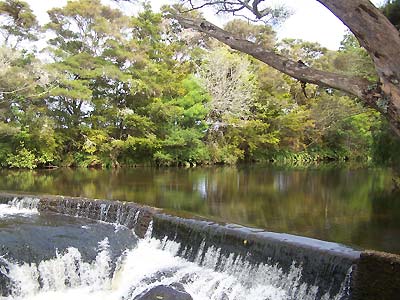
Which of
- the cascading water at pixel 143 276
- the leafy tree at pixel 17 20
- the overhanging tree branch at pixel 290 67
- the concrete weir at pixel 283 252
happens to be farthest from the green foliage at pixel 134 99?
the overhanging tree branch at pixel 290 67

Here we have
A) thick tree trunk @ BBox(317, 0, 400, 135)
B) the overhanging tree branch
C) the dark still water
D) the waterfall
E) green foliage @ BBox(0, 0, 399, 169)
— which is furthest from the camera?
green foliage @ BBox(0, 0, 399, 169)

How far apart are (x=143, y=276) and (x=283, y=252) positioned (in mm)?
1929

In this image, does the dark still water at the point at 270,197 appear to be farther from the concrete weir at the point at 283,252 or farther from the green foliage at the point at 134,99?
the green foliage at the point at 134,99

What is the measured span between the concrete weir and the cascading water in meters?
0.07

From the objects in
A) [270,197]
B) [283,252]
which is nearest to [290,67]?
[283,252]

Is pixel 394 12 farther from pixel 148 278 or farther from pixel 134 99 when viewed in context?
pixel 134 99

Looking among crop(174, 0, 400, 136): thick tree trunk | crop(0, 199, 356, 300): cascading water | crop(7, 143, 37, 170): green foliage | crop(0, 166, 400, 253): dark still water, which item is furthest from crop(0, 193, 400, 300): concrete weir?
crop(7, 143, 37, 170): green foliage

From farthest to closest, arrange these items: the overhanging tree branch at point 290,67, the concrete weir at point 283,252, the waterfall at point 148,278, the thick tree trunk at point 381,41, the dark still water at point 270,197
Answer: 1. the dark still water at point 270,197
2. the waterfall at point 148,278
3. the concrete weir at point 283,252
4. the overhanging tree branch at point 290,67
5. the thick tree trunk at point 381,41

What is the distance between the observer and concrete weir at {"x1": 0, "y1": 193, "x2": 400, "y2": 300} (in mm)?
4719

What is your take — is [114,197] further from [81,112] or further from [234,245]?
[81,112]

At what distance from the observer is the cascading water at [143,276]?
550 cm

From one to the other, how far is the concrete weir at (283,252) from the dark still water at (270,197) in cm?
59

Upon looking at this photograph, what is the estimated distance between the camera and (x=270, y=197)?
425 inches

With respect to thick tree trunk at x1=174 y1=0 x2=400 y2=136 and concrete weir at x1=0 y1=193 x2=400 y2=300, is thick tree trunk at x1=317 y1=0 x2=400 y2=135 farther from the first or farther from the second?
concrete weir at x1=0 y1=193 x2=400 y2=300
